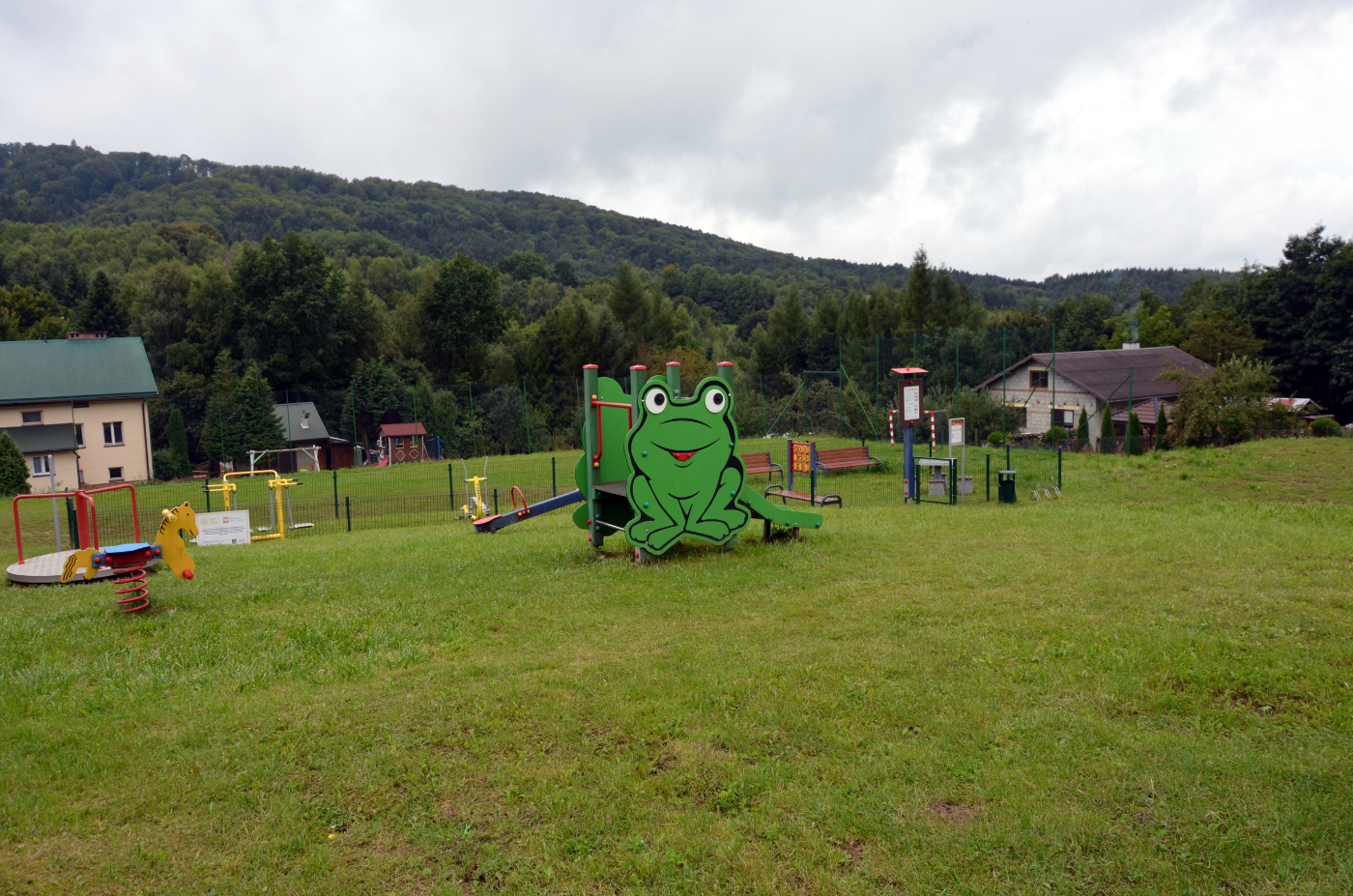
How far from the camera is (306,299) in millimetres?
44562

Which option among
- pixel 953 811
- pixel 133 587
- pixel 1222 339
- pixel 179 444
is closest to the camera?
pixel 953 811

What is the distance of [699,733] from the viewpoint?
4.50 metres

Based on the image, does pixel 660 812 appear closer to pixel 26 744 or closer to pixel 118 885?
pixel 118 885

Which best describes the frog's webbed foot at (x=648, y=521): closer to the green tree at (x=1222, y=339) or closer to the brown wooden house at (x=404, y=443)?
the brown wooden house at (x=404, y=443)

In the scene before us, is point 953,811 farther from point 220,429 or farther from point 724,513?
point 220,429

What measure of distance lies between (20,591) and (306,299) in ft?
129

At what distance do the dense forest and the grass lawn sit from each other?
20942mm

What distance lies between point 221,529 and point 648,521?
385 inches

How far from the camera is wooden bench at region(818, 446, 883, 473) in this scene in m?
19.3

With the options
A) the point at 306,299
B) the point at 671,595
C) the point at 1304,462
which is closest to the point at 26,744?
the point at 671,595

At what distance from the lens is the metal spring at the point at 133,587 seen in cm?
710

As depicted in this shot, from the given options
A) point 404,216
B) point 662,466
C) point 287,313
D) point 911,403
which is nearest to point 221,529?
point 662,466

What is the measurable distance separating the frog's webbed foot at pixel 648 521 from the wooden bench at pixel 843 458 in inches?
431

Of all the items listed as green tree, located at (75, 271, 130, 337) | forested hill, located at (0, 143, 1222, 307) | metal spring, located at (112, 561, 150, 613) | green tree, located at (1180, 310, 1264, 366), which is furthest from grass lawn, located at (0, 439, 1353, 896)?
forested hill, located at (0, 143, 1222, 307)
